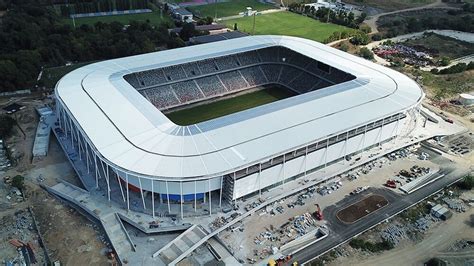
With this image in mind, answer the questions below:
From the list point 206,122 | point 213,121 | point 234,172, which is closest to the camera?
point 234,172

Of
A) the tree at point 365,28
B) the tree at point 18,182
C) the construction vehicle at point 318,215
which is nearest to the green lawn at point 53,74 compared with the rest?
the tree at point 18,182

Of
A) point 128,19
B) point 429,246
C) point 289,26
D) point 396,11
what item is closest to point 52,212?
point 429,246

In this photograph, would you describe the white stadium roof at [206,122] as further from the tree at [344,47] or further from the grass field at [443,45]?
the grass field at [443,45]

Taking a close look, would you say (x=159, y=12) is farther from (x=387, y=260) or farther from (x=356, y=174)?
(x=387, y=260)

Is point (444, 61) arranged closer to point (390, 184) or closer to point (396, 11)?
point (396, 11)

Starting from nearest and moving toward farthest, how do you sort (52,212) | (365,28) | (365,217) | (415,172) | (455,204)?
(52,212), (365,217), (455,204), (415,172), (365,28)

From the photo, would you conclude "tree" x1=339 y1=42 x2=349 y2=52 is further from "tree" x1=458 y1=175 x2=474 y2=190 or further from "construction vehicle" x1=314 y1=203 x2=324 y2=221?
"construction vehicle" x1=314 y1=203 x2=324 y2=221
